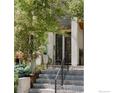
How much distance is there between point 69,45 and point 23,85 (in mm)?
5394

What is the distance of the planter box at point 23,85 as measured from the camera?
9.90 meters

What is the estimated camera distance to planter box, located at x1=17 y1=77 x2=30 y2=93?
9902 millimetres

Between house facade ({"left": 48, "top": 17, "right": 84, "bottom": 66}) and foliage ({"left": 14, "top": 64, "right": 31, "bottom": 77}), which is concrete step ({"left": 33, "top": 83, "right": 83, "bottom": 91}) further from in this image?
house facade ({"left": 48, "top": 17, "right": 84, "bottom": 66})

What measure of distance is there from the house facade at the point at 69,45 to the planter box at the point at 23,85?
141 inches

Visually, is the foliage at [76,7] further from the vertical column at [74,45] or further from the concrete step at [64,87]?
the vertical column at [74,45]

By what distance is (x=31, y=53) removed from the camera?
11156 mm

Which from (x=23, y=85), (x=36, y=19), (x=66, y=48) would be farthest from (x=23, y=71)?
(x=66, y=48)

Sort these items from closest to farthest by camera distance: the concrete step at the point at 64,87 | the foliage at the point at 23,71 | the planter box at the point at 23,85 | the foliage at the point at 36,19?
the planter box at the point at 23,85
the concrete step at the point at 64,87
the foliage at the point at 36,19
the foliage at the point at 23,71

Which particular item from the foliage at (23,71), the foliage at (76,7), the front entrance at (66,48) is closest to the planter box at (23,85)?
the foliage at (23,71)

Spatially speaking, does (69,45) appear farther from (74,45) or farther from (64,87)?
(64,87)

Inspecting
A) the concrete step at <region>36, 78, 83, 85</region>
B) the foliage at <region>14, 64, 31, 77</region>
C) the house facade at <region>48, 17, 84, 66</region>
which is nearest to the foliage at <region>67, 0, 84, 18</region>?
the concrete step at <region>36, 78, 83, 85</region>
